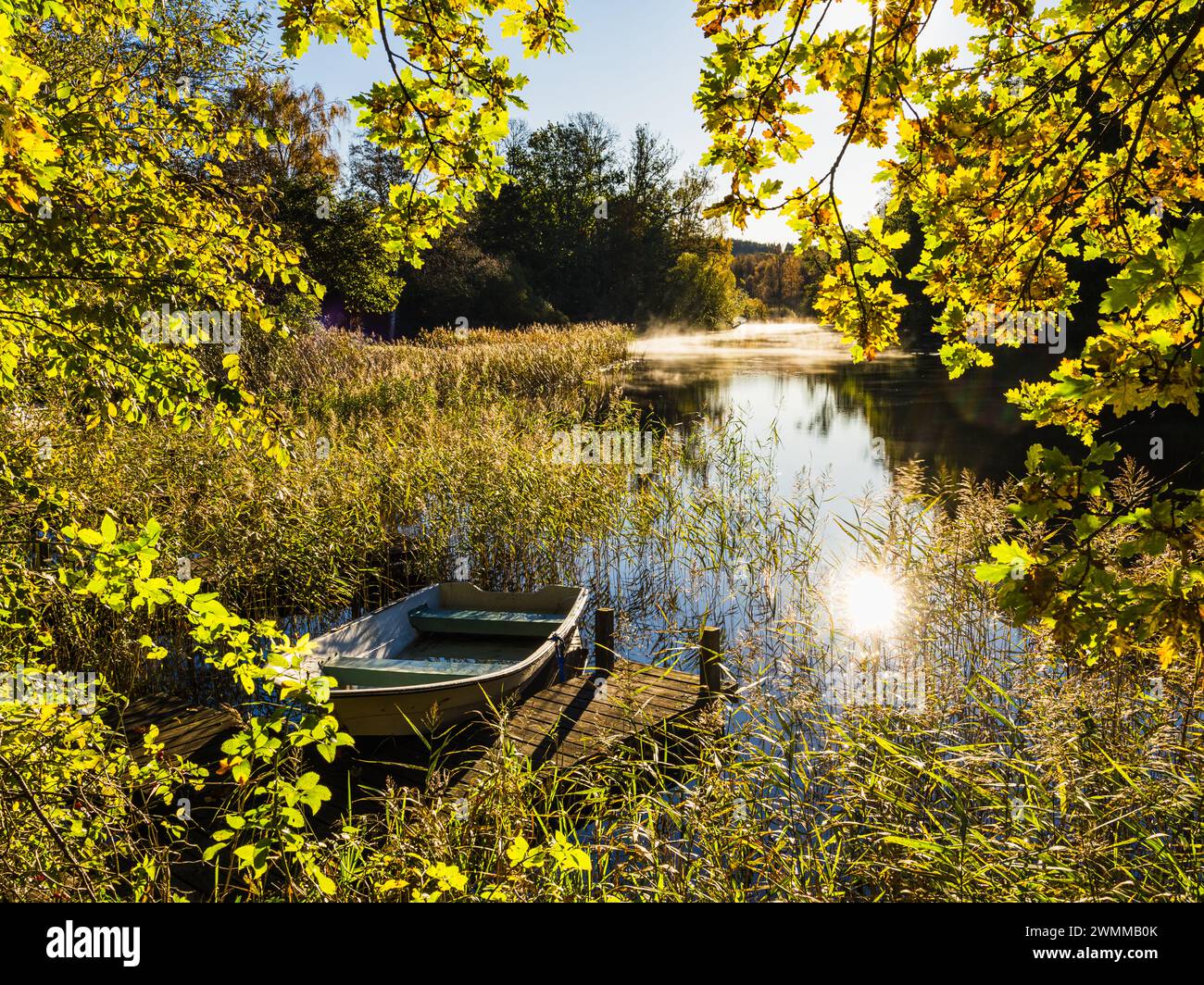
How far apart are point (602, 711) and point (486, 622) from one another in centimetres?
166

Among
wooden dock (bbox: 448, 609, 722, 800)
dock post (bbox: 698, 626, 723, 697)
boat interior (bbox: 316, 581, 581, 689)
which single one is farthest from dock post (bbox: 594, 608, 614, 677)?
dock post (bbox: 698, 626, 723, 697)

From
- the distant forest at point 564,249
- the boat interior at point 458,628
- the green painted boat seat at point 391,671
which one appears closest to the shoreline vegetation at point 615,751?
the green painted boat seat at point 391,671

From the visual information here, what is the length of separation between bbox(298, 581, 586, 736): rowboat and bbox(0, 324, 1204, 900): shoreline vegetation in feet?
1.34

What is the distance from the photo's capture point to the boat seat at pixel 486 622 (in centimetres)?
698

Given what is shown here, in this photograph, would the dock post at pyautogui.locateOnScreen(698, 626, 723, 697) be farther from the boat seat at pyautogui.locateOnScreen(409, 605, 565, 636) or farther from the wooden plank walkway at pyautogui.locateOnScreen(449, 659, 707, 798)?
the boat seat at pyautogui.locateOnScreen(409, 605, 565, 636)

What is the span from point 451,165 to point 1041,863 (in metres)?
3.57

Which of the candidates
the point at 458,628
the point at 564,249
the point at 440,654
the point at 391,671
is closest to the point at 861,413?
the point at 458,628

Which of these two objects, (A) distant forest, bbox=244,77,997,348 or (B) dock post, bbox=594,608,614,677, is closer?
(B) dock post, bbox=594,608,614,677

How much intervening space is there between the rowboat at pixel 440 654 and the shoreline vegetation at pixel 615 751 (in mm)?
408

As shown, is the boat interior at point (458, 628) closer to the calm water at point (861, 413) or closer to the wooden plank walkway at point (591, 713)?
the wooden plank walkway at point (591, 713)

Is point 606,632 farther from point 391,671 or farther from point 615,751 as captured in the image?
point 391,671

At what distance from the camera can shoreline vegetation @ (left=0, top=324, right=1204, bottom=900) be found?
309 cm
